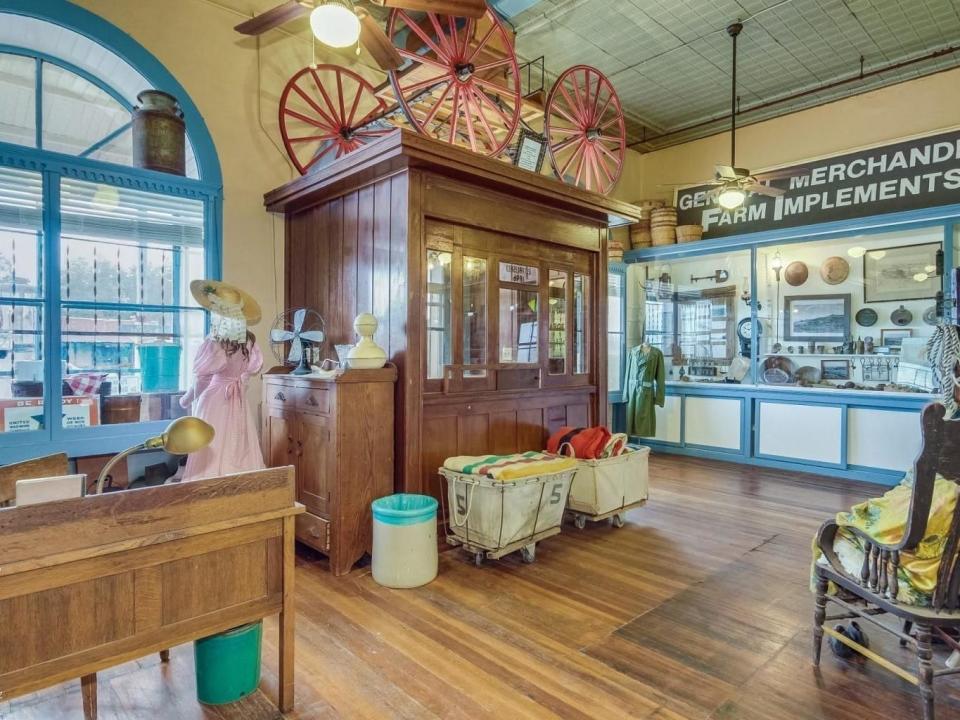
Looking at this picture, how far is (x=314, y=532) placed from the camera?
3521mm

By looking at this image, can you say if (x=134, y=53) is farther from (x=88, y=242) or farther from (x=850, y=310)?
(x=850, y=310)

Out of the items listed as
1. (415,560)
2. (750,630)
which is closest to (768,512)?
(750,630)

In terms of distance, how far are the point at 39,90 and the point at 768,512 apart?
6.18 m

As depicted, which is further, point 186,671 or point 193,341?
point 193,341

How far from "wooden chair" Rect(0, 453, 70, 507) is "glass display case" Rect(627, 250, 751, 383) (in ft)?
21.9

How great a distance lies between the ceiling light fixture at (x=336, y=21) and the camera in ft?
9.02

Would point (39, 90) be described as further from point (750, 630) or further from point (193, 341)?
point (750, 630)

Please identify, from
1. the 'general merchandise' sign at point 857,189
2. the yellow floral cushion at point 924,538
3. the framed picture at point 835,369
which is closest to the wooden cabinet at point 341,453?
the yellow floral cushion at point 924,538

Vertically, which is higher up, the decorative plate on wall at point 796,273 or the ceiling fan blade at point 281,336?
the decorative plate on wall at point 796,273

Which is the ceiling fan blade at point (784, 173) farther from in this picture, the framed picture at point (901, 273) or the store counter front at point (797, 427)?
the store counter front at point (797, 427)

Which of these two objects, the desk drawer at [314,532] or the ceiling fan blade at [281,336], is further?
the ceiling fan blade at [281,336]

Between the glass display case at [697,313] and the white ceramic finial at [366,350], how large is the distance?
16.1ft

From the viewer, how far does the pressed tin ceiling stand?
17.4ft

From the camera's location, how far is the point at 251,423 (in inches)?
142
